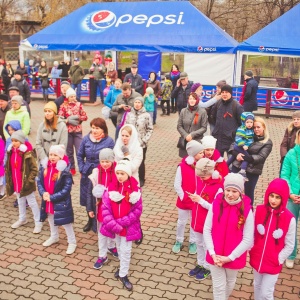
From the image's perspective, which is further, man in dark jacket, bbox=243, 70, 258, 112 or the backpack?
man in dark jacket, bbox=243, 70, 258, 112

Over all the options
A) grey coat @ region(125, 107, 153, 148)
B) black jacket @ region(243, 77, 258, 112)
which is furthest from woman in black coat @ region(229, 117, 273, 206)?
black jacket @ region(243, 77, 258, 112)

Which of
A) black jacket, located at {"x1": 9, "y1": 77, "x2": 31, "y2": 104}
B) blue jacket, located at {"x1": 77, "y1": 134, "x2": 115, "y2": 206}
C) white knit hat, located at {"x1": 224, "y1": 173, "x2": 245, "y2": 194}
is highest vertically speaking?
black jacket, located at {"x1": 9, "y1": 77, "x2": 31, "y2": 104}

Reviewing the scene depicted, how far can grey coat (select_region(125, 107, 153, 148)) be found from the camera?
7.44 metres

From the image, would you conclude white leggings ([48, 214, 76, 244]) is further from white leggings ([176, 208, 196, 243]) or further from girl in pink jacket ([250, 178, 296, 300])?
girl in pink jacket ([250, 178, 296, 300])

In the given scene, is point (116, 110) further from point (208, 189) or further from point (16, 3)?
point (16, 3)

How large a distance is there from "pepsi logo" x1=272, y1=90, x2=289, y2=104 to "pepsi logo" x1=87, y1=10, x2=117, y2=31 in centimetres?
739

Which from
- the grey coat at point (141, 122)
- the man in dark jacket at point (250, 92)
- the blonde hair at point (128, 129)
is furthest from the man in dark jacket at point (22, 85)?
the blonde hair at point (128, 129)

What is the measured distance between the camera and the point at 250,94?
39.6 feet

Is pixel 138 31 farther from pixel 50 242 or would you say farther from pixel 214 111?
pixel 50 242

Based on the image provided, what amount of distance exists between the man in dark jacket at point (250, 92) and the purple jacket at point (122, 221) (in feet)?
26.6

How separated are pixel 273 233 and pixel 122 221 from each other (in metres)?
1.65

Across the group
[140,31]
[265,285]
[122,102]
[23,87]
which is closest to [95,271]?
[265,285]

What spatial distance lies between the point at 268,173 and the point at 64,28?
12.6 meters

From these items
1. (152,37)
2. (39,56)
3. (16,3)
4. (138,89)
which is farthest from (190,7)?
(16,3)
